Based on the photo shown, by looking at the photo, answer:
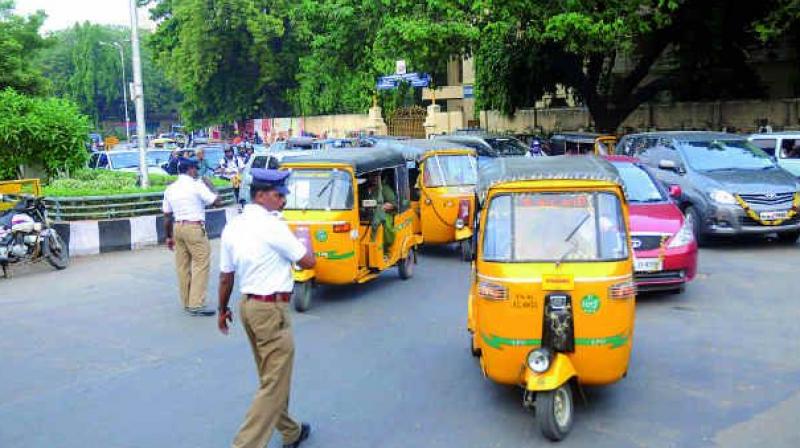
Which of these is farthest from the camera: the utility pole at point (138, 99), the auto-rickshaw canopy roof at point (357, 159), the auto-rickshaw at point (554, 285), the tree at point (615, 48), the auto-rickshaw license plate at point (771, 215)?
the tree at point (615, 48)

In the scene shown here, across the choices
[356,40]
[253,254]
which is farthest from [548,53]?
[253,254]

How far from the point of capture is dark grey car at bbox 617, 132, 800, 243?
12.4 meters

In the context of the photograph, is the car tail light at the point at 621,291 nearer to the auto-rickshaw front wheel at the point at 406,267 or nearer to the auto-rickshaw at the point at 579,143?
the auto-rickshaw front wheel at the point at 406,267

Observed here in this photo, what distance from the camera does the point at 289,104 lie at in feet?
171

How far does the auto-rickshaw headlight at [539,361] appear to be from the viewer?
17.7ft

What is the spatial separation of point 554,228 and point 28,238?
8753 millimetres

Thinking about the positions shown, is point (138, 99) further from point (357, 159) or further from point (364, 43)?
point (364, 43)

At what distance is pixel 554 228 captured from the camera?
604cm

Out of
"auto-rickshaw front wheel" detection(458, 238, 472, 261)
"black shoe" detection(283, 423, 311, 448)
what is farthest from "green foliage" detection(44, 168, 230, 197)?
"black shoe" detection(283, 423, 311, 448)

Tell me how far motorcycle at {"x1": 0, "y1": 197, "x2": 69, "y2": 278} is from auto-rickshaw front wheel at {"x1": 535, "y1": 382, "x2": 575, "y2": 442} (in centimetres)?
901

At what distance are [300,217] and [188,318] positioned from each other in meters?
1.74

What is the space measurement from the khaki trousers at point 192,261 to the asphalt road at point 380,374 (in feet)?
1.00

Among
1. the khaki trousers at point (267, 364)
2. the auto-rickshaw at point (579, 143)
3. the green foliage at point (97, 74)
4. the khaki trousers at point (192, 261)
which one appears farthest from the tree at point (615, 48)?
the green foliage at point (97, 74)

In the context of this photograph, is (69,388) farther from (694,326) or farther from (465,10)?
(465,10)
